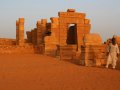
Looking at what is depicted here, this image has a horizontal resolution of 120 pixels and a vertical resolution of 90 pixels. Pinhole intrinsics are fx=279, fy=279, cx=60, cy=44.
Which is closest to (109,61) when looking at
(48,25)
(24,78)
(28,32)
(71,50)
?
(24,78)

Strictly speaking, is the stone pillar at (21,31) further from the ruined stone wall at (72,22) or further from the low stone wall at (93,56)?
the low stone wall at (93,56)

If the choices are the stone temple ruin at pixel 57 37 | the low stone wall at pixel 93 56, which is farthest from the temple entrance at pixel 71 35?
the low stone wall at pixel 93 56

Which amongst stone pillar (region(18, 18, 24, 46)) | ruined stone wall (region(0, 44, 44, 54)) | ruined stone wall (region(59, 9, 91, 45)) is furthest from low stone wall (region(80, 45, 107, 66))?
stone pillar (region(18, 18, 24, 46))

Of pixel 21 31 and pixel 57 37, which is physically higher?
pixel 21 31

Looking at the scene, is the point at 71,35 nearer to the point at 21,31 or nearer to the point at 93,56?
the point at 21,31

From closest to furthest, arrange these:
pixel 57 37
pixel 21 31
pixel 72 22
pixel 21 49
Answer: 1. pixel 21 49
2. pixel 57 37
3. pixel 72 22
4. pixel 21 31

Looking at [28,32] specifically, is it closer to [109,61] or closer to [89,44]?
[89,44]

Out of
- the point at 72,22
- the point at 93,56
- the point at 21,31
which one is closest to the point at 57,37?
the point at 72,22

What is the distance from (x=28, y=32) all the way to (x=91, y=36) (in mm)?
21043

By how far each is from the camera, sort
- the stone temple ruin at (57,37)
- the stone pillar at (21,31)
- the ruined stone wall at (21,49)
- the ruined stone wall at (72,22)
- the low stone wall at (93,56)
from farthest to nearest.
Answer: the stone pillar at (21,31), the ruined stone wall at (72,22), the ruined stone wall at (21,49), the stone temple ruin at (57,37), the low stone wall at (93,56)

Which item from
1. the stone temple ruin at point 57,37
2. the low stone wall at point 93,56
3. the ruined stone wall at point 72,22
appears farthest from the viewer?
the ruined stone wall at point 72,22

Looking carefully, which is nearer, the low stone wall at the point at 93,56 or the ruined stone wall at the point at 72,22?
the low stone wall at the point at 93,56

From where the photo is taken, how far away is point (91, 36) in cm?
1719

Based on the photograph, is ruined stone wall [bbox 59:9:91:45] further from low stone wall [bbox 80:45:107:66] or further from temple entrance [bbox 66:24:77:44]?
low stone wall [bbox 80:45:107:66]
